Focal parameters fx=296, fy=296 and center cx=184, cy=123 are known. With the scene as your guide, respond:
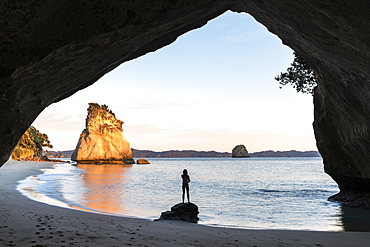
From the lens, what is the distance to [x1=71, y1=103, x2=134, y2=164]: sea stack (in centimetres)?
9094

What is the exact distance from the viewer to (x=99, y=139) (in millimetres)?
91938

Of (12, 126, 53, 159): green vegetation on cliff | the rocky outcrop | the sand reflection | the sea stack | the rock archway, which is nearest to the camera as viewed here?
the rock archway

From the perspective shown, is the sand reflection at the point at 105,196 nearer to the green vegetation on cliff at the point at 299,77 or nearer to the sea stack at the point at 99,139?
the green vegetation on cliff at the point at 299,77

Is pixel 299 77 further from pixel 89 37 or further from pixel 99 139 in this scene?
pixel 99 139

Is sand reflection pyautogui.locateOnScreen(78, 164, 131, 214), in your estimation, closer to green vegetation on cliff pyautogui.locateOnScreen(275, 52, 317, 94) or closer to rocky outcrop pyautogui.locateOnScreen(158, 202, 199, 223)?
rocky outcrop pyautogui.locateOnScreen(158, 202, 199, 223)

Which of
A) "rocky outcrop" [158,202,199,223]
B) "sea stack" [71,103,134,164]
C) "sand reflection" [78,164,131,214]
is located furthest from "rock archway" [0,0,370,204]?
"sea stack" [71,103,134,164]

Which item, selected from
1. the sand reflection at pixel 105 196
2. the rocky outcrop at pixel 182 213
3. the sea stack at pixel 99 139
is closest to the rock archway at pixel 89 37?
the rocky outcrop at pixel 182 213

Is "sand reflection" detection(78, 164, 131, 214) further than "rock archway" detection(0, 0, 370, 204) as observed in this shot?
Yes

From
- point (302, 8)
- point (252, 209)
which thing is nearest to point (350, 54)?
point (302, 8)

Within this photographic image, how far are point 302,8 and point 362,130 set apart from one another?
7.29 m

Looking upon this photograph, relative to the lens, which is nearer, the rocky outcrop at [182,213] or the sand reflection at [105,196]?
the rocky outcrop at [182,213]

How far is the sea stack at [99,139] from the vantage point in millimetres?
90938

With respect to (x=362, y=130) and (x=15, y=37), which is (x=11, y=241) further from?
(x=362, y=130)

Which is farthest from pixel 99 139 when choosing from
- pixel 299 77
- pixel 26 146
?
pixel 299 77
